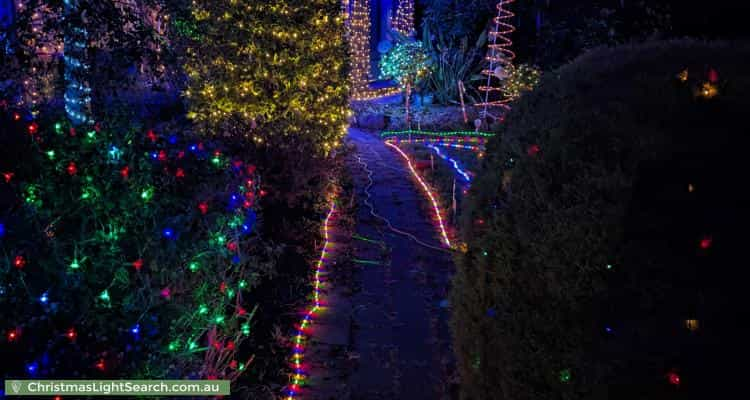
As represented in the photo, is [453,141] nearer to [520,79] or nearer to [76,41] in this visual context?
[520,79]

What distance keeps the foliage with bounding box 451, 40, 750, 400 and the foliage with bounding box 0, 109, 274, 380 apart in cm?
147

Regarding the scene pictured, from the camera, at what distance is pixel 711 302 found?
4.02 ft

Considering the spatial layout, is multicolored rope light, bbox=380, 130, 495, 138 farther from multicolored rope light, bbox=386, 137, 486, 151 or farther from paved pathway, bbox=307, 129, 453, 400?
paved pathway, bbox=307, 129, 453, 400

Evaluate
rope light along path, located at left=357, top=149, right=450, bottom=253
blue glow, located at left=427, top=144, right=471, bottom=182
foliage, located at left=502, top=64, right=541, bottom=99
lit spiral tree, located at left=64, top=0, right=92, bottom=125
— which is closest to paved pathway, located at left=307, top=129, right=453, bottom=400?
rope light along path, located at left=357, top=149, right=450, bottom=253

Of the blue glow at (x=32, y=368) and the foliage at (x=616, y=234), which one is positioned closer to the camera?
the foliage at (x=616, y=234)

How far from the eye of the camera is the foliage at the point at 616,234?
4.20 ft

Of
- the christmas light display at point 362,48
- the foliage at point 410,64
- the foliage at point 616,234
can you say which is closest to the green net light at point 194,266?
the foliage at point 616,234

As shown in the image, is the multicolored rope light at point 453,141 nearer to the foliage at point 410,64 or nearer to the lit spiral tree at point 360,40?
the foliage at point 410,64

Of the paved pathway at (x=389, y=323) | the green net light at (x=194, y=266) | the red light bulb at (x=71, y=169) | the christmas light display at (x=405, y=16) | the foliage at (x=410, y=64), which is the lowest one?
the paved pathway at (x=389, y=323)

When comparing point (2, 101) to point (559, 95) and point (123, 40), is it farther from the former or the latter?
point (559, 95)

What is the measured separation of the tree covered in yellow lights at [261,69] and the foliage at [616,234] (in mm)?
4733

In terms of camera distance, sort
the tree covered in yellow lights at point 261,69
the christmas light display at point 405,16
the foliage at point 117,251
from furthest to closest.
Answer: the christmas light display at point 405,16 < the tree covered in yellow lights at point 261,69 < the foliage at point 117,251

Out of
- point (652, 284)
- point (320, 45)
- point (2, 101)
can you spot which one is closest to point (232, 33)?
point (320, 45)

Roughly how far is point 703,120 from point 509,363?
1.00 meters
